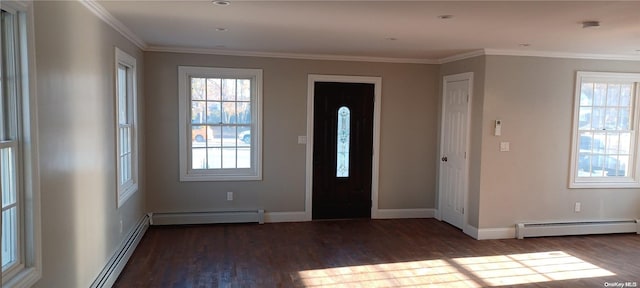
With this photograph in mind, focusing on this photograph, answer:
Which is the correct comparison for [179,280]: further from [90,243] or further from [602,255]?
[602,255]

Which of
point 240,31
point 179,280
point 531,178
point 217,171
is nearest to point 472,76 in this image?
point 531,178

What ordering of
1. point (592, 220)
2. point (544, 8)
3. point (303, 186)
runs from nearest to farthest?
point (544, 8) < point (592, 220) < point (303, 186)

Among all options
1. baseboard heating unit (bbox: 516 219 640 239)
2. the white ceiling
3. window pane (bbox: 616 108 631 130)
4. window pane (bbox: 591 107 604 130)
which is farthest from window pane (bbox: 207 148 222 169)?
window pane (bbox: 616 108 631 130)

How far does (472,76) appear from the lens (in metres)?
5.29

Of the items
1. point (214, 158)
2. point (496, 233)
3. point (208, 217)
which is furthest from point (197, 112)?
point (496, 233)

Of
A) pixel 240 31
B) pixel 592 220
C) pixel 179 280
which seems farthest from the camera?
pixel 592 220

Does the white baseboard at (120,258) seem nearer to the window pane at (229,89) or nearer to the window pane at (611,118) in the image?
the window pane at (229,89)

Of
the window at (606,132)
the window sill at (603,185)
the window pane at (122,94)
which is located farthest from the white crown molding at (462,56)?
the window pane at (122,94)

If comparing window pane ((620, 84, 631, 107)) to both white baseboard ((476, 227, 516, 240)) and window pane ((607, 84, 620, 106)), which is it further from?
white baseboard ((476, 227, 516, 240))

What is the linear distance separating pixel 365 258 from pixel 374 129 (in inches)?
83.2

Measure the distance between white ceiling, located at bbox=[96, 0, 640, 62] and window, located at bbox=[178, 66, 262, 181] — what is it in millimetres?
400

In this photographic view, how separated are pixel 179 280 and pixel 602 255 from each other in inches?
170

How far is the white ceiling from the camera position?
10.1 feet

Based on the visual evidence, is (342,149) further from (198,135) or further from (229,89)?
(198,135)
